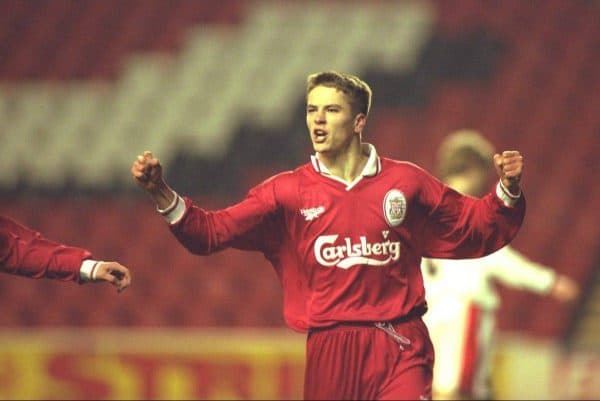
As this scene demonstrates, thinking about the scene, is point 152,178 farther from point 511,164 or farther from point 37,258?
point 511,164

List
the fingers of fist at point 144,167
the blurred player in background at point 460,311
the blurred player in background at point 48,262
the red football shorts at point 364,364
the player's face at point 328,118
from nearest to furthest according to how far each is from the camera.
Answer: the fingers of fist at point 144,167, the red football shorts at point 364,364, the player's face at point 328,118, the blurred player in background at point 48,262, the blurred player in background at point 460,311

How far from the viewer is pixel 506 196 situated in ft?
14.3

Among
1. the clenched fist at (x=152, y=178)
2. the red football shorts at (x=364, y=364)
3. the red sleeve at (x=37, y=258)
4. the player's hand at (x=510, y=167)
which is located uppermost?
the player's hand at (x=510, y=167)

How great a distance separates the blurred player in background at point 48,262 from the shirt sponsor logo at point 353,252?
2.41ft

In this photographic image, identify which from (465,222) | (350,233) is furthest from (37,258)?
(465,222)

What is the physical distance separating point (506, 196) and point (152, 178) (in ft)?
4.18

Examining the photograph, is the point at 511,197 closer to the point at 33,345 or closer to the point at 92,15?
the point at 33,345

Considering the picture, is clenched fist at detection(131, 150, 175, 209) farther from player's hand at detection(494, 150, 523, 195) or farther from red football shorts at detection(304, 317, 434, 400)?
player's hand at detection(494, 150, 523, 195)

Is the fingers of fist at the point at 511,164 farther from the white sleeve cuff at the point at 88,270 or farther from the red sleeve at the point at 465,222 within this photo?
the white sleeve cuff at the point at 88,270

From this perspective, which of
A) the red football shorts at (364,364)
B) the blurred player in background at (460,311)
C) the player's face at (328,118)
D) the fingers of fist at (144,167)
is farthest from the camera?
the blurred player in background at (460,311)

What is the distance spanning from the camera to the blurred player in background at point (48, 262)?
444 cm

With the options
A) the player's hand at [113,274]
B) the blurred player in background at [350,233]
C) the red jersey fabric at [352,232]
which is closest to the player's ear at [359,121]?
the blurred player in background at [350,233]

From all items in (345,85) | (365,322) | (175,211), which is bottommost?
(365,322)

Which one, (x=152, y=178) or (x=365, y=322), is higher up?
(x=152, y=178)
